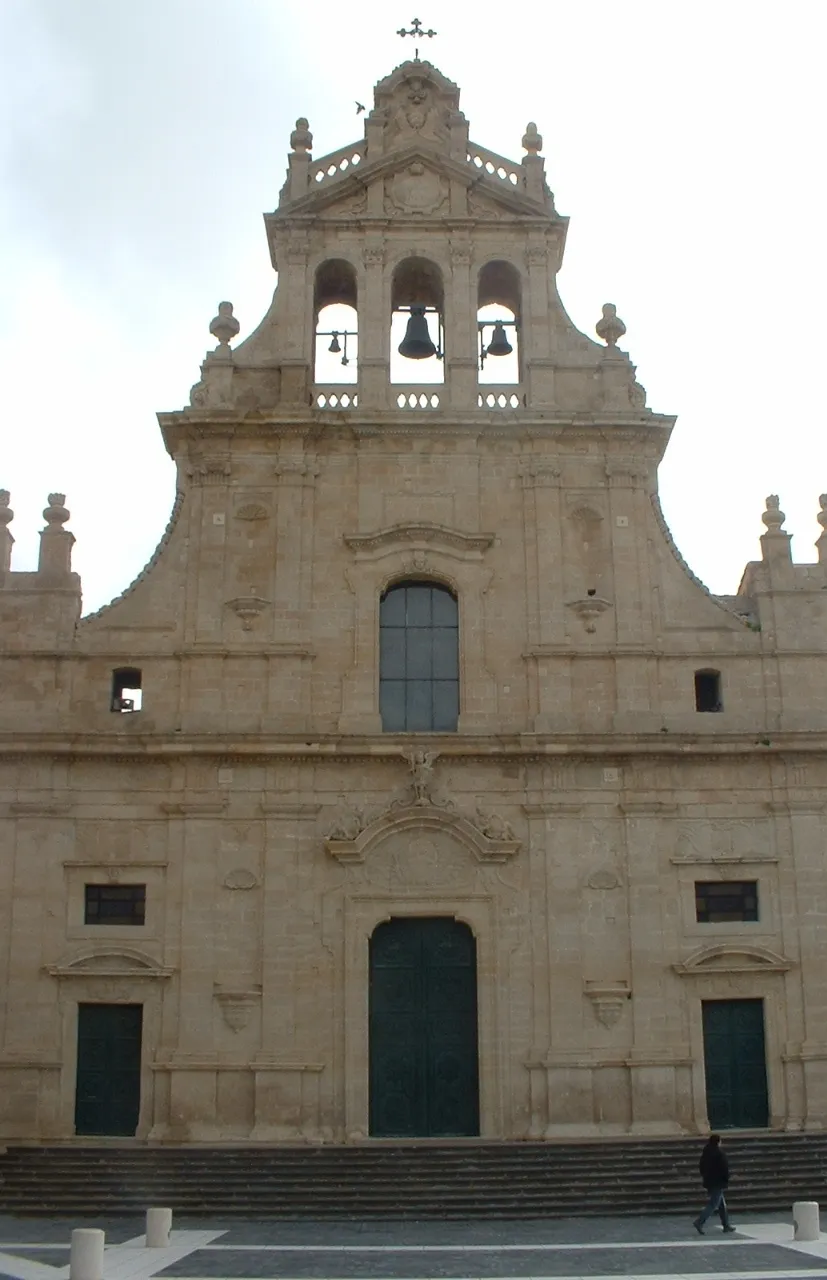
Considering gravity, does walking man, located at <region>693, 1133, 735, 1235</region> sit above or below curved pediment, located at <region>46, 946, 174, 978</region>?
below

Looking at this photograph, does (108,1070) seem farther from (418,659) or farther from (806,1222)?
(806,1222)

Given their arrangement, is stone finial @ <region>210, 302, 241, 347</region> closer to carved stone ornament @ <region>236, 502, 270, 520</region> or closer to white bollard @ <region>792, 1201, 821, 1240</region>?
carved stone ornament @ <region>236, 502, 270, 520</region>

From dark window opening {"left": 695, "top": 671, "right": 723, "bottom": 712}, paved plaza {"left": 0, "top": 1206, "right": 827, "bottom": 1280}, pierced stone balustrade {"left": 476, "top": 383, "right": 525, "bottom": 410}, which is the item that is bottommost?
paved plaza {"left": 0, "top": 1206, "right": 827, "bottom": 1280}

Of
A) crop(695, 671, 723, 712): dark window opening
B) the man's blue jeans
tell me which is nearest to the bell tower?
crop(695, 671, 723, 712): dark window opening

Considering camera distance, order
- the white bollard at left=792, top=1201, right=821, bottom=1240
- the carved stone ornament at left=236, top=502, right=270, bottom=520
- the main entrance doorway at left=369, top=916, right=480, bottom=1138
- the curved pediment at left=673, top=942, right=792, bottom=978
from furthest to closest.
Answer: the carved stone ornament at left=236, top=502, right=270, bottom=520, the curved pediment at left=673, top=942, right=792, bottom=978, the main entrance doorway at left=369, top=916, right=480, bottom=1138, the white bollard at left=792, top=1201, right=821, bottom=1240

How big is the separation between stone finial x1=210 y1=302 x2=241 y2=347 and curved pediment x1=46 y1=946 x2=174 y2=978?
39.6 ft

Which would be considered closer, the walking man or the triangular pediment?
the walking man

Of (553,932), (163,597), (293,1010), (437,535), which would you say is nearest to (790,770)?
(553,932)

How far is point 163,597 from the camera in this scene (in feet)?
87.7

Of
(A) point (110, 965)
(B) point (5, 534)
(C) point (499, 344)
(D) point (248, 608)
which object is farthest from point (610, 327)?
(A) point (110, 965)

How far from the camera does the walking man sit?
62.2 ft

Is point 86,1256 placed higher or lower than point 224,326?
lower

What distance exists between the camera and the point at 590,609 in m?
26.4

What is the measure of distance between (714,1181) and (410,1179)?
15.8ft
